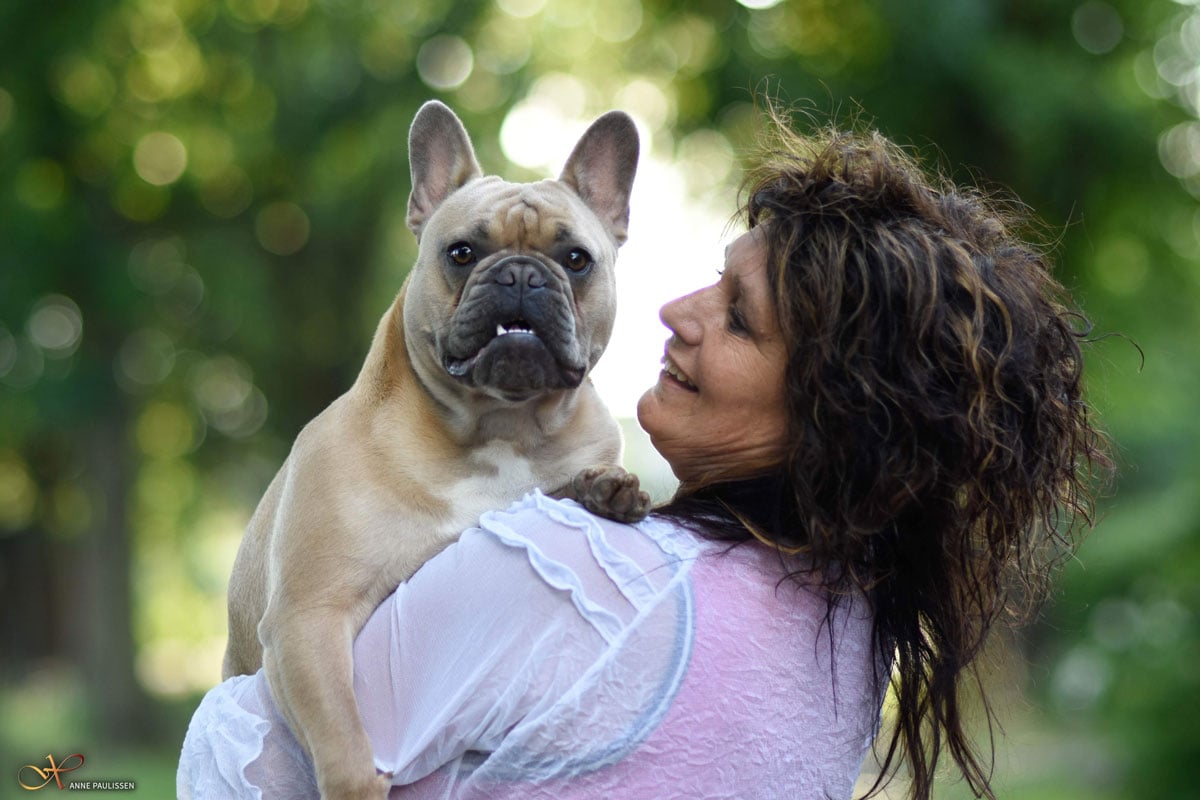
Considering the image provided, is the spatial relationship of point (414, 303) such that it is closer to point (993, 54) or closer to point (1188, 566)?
point (1188, 566)

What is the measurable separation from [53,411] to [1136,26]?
26.0 ft

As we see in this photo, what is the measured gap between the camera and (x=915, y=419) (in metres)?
1.74

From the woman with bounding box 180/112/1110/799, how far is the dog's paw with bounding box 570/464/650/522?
4 centimetres

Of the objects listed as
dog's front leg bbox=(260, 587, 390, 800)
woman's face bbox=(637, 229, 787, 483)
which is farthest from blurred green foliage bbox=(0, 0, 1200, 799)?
dog's front leg bbox=(260, 587, 390, 800)

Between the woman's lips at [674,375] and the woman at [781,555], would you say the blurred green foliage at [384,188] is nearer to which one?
the woman at [781,555]

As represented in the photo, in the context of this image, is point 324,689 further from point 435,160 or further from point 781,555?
point 435,160

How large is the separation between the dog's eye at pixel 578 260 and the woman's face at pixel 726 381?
1.63 ft

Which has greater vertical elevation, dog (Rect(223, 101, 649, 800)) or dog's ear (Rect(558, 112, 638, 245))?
dog's ear (Rect(558, 112, 638, 245))

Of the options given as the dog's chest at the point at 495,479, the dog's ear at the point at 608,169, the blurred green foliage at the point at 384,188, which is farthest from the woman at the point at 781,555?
the blurred green foliage at the point at 384,188

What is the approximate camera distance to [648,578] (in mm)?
1648

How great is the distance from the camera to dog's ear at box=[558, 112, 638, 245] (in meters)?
2.72

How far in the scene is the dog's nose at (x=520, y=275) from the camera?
90.1 inches

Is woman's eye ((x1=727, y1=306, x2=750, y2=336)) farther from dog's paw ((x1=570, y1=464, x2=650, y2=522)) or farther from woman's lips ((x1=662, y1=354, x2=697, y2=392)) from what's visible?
dog's paw ((x1=570, y1=464, x2=650, y2=522))

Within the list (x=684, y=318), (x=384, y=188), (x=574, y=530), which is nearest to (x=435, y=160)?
(x=684, y=318)
